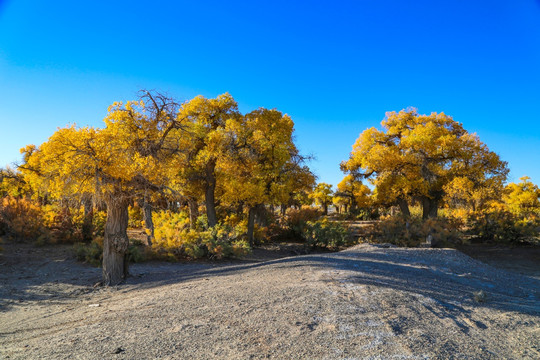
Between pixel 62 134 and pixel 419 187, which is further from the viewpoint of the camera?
pixel 419 187

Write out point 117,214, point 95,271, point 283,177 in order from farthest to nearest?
1. point 283,177
2. point 95,271
3. point 117,214

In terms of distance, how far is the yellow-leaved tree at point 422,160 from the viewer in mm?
18062

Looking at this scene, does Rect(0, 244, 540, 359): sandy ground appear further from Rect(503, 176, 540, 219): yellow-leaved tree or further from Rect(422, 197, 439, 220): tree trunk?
Rect(503, 176, 540, 219): yellow-leaved tree

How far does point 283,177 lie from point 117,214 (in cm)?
816

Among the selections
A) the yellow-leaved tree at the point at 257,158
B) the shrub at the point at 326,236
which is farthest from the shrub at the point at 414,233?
the yellow-leaved tree at the point at 257,158

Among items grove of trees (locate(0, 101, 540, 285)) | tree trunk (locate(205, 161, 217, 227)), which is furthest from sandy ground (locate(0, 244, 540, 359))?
tree trunk (locate(205, 161, 217, 227))

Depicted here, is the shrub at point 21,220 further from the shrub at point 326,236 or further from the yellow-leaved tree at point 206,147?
the shrub at point 326,236

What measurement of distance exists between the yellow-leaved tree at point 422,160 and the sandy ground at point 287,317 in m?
11.1

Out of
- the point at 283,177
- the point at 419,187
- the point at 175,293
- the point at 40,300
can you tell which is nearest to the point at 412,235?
the point at 419,187

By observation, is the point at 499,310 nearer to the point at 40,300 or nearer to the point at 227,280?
the point at 227,280

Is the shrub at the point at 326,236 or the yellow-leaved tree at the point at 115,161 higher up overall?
the yellow-leaved tree at the point at 115,161

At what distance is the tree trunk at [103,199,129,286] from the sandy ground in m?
0.42

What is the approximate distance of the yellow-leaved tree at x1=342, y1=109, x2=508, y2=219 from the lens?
18062 mm

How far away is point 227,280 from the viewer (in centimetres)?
732
